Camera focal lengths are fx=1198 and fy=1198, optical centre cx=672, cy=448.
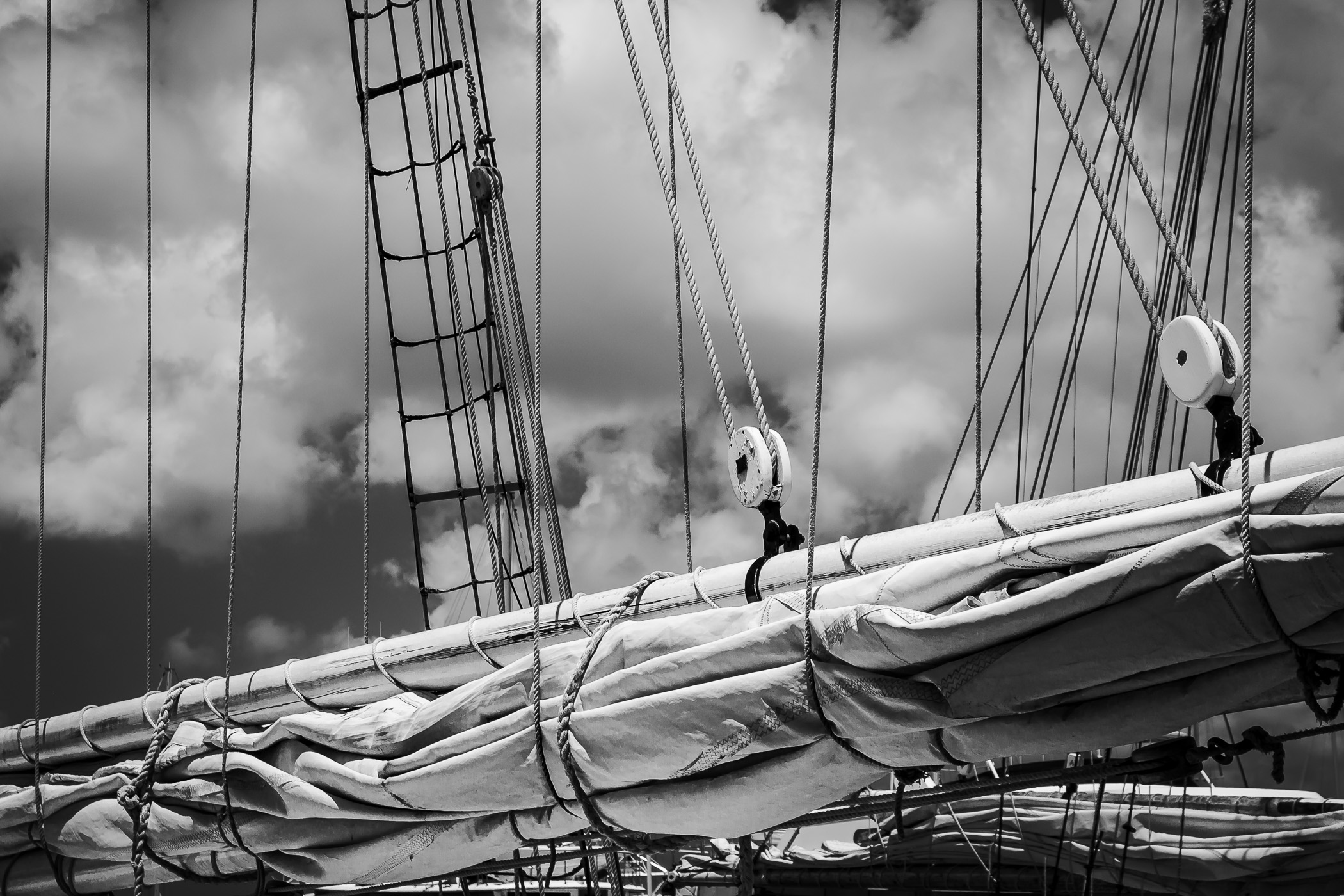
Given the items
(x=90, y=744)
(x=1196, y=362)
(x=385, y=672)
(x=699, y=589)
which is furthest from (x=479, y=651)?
(x=1196, y=362)

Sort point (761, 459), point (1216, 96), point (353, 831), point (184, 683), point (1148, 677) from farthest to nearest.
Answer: point (1216, 96), point (184, 683), point (761, 459), point (353, 831), point (1148, 677)

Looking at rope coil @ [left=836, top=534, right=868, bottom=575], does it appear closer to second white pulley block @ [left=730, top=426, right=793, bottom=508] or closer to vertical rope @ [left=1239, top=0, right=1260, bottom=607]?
second white pulley block @ [left=730, top=426, right=793, bottom=508]

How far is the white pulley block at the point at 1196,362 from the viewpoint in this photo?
3.60m

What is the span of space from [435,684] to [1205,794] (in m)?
6.11

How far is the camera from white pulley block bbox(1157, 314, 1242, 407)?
11.8 feet

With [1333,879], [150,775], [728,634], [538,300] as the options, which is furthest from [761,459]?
[1333,879]

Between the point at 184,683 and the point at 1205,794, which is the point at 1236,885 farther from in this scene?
the point at 184,683

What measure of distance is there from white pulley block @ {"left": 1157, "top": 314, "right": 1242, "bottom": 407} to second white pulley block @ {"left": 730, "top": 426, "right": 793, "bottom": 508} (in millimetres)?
1288

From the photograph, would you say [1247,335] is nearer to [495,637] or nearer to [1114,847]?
[495,637]

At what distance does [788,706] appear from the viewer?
2.72 meters

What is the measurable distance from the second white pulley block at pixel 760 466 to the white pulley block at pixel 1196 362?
1.29 metres

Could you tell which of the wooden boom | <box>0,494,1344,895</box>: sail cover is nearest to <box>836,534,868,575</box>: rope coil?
the wooden boom

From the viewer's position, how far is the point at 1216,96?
26.8 feet

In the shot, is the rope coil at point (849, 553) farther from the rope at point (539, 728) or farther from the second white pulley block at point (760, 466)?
the rope at point (539, 728)
